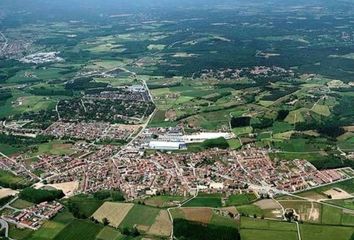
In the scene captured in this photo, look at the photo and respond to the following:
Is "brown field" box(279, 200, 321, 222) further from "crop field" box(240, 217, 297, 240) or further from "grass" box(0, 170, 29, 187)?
"grass" box(0, 170, 29, 187)

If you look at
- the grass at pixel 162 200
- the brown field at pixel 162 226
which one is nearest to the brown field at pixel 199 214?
the brown field at pixel 162 226

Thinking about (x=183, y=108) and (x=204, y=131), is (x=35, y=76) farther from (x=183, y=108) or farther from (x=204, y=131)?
(x=204, y=131)

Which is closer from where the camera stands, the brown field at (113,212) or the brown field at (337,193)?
the brown field at (113,212)

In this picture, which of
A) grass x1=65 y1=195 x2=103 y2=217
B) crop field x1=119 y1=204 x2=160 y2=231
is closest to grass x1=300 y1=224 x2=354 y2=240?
crop field x1=119 y1=204 x2=160 y2=231

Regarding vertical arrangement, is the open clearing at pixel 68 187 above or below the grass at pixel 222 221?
below

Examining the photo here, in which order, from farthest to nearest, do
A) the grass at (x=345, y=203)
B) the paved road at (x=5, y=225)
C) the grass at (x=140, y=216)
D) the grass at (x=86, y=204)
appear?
the grass at (x=345, y=203) → the grass at (x=86, y=204) → the grass at (x=140, y=216) → the paved road at (x=5, y=225)

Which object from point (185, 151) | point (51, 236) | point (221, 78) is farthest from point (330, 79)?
point (51, 236)

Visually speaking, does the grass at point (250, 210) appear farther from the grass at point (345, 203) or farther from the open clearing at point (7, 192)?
the open clearing at point (7, 192)

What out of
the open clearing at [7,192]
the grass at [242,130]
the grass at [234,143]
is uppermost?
the open clearing at [7,192]
